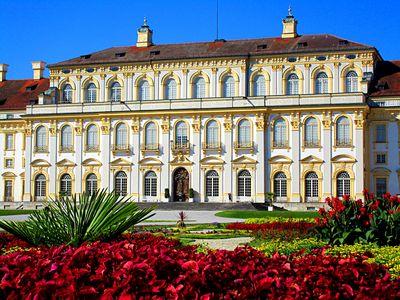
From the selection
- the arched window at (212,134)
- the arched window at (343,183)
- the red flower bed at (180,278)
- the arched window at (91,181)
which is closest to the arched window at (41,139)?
the arched window at (91,181)

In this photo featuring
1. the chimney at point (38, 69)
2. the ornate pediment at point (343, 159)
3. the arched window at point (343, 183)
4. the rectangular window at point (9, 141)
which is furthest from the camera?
the chimney at point (38, 69)

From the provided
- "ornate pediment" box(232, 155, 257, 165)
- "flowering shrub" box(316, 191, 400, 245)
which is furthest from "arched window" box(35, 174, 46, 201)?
"flowering shrub" box(316, 191, 400, 245)

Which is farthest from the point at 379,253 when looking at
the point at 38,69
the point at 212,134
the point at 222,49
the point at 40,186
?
the point at 38,69

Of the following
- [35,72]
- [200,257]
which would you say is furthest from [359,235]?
[35,72]

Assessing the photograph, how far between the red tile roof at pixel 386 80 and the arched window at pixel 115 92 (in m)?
21.3

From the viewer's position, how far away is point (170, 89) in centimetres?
5403

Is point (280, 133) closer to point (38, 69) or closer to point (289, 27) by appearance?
point (289, 27)

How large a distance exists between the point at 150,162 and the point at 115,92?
7.83 meters

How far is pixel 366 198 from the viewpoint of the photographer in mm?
16281

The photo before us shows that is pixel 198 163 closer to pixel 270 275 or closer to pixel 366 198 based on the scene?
pixel 366 198

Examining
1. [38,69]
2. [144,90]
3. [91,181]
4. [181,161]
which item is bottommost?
[91,181]

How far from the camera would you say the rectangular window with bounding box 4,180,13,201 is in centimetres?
5681

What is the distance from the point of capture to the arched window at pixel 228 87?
5238 cm

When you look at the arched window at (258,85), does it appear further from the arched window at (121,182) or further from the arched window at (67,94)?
the arched window at (67,94)
